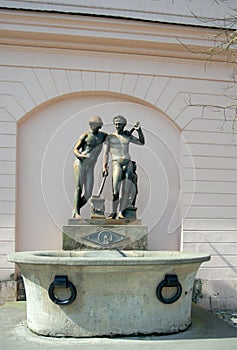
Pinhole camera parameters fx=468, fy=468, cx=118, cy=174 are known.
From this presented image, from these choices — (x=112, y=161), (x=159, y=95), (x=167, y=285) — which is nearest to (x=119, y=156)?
(x=112, y=161)

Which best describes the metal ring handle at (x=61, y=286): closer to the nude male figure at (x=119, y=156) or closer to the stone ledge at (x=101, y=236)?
the stone ledge at (x=101, y=236)

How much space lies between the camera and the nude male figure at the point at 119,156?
615 cm

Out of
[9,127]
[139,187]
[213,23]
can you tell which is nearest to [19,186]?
[9,127]

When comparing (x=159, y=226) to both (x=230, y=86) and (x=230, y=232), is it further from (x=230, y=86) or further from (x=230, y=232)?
(x=230, y=86)

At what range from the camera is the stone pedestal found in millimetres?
5867

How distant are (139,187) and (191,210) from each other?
86 centimetres

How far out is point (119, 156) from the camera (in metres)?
6.17

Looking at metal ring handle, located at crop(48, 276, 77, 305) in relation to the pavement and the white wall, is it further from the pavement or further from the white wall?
the white wall

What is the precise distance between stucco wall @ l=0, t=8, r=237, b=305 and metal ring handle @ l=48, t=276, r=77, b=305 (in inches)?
104

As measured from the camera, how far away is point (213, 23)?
7410mm

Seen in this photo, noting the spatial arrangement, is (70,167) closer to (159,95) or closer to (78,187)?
(78,187)

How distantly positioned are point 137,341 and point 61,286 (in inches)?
32.5

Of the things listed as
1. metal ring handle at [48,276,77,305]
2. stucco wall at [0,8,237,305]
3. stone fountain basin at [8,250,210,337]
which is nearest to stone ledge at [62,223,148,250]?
stucco wall at [0,8,237,305]

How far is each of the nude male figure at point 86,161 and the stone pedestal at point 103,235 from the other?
24 centimetres
